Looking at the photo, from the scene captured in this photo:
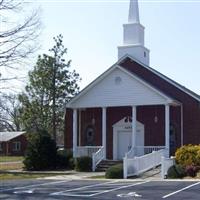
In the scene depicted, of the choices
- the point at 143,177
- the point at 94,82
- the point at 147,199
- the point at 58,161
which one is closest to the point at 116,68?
the point at 94,82

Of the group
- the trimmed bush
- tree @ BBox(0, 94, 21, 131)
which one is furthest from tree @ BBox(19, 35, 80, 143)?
the trimmed bush

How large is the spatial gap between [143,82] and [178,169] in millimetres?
8743

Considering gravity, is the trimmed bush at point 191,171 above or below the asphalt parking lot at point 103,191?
above

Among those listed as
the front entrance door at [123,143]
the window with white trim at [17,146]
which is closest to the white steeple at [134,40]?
the front entrance door at [123,143]

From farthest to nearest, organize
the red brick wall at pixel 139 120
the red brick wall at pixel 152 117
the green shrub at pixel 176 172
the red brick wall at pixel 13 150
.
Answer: the red brick wall at pixel 13 150 → the red brick wall at pixel 139 120 → the red brick wall at pixel 152 117 → the green shrub at pixel 176 172

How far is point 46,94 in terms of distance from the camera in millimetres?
49031

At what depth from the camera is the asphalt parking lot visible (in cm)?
1809

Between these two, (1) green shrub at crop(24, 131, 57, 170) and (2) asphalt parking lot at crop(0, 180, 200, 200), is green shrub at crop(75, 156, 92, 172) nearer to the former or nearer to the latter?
(1) green shrub at crop(24, 131, 57, 170)

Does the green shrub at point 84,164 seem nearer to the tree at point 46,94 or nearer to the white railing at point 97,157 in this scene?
the white railing at point 97,157

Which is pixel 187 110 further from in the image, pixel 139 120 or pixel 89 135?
pixel 89 135

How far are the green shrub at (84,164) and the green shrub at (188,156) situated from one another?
6722 mm

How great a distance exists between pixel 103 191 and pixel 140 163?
9.47 metres

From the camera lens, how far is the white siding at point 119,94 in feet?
110

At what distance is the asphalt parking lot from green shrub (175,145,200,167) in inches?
177
